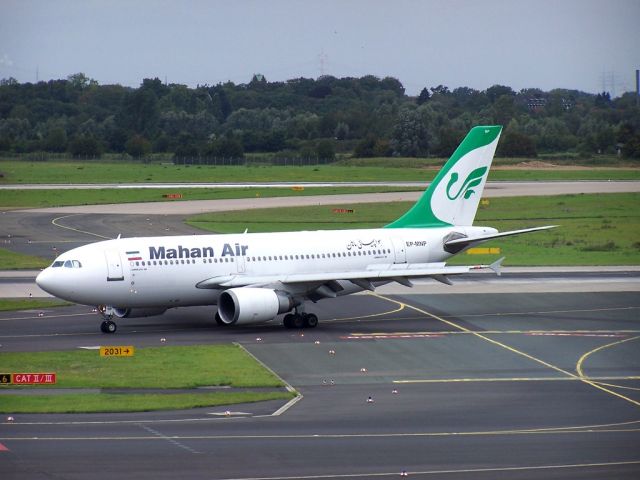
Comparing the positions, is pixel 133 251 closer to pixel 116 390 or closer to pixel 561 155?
pixel 116 390

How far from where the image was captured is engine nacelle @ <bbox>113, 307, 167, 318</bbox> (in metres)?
51.2

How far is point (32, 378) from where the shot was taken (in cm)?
3881

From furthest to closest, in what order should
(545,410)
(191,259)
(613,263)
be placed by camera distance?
1. (613,263)
2. (191,259)
3. (545,410)

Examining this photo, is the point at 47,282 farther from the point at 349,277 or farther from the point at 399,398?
the point at 399,398

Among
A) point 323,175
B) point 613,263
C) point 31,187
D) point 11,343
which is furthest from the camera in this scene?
point 323,175

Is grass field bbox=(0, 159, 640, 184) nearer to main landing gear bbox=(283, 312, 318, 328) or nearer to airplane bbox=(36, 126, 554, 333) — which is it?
airplane bbox=(36, 126, 554, 333)

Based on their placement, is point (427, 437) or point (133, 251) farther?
point (133, 251)

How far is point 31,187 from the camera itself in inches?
5349

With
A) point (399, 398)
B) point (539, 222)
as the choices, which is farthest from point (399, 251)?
point (539, 222)

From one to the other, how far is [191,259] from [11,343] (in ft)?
28.6

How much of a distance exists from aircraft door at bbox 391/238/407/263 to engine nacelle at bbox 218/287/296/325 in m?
7.28

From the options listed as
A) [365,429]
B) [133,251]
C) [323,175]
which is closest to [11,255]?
[133,251]

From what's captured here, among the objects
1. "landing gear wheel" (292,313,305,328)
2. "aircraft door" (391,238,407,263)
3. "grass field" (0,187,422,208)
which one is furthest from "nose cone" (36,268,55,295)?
"grass field" (0,187,422,208)

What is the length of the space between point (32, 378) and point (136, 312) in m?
12.9
